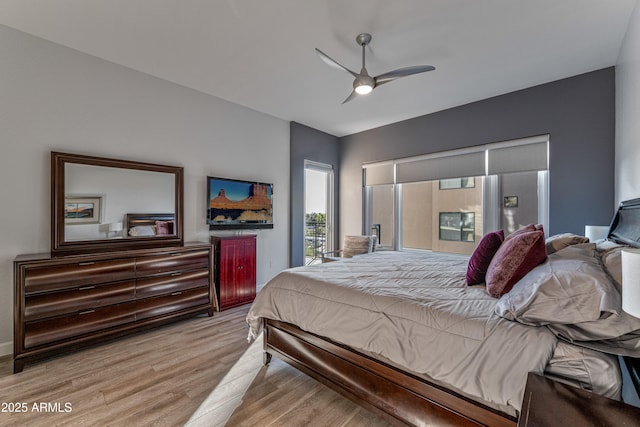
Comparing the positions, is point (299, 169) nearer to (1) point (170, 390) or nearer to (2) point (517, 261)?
(1) point (170, 390)

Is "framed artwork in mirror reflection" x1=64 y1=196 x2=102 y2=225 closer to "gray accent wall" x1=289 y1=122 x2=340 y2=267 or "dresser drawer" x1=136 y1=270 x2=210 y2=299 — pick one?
"dresser drawer" x1=136 y1=270 x2=210 y2=299

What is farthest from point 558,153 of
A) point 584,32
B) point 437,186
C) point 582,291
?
point 582,291

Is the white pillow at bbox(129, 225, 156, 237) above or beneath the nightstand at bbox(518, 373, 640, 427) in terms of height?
above

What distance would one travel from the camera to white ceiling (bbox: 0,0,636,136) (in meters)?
2.16

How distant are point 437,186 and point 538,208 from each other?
1.59m

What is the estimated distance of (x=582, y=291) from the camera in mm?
1148

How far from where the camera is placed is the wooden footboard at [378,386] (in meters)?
1.31

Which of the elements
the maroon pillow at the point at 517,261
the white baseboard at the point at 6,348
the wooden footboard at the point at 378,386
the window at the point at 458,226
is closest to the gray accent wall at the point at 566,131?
the window at the point at 458,226

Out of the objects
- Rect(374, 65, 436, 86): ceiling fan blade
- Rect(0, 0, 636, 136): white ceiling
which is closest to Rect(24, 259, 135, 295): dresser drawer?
Rect(0, 0, 636, 136): white ceiling

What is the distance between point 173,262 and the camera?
3.08 m

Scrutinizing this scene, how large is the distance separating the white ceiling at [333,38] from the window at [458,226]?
5.86 feet

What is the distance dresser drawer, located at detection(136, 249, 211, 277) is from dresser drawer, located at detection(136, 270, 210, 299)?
7cm

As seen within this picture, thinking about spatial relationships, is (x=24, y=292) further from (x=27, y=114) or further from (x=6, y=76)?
(x=6, y=76)

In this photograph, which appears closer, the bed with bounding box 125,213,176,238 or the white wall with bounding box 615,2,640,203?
the white wall with bounding box 615,2,640,203
